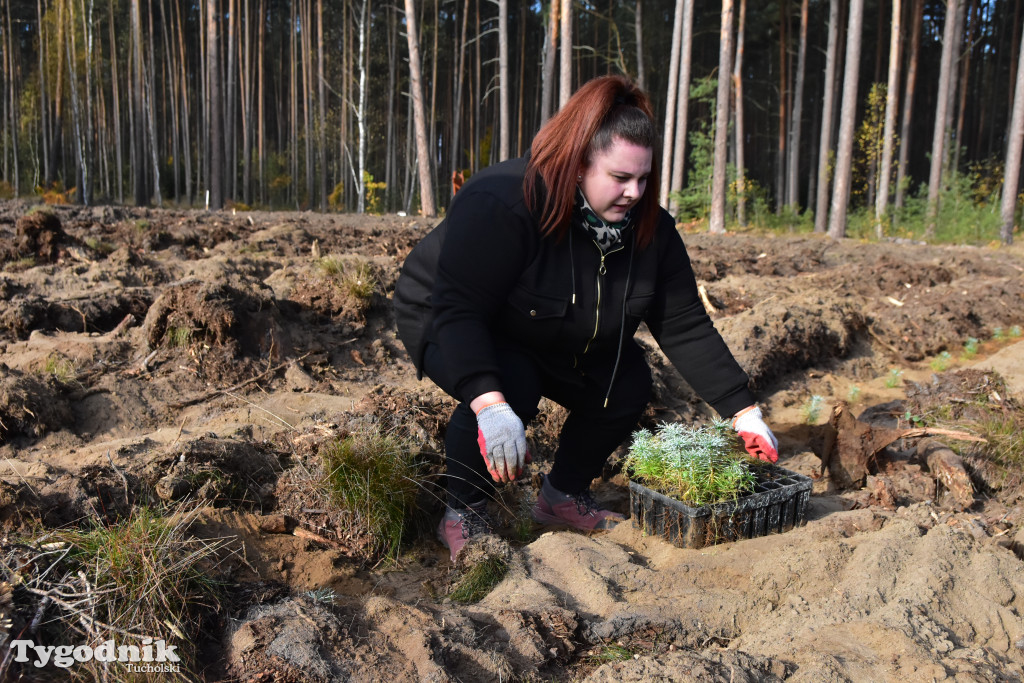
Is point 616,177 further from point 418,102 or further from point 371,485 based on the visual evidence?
point 418,102

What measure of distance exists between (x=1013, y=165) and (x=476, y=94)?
18549 millimetres

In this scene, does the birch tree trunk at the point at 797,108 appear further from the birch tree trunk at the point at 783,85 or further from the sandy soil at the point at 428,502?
the sandy soil at the point at 428,502

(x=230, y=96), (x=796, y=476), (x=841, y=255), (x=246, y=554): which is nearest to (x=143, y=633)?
(x=246, y=554)

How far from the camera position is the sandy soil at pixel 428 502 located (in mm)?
2037

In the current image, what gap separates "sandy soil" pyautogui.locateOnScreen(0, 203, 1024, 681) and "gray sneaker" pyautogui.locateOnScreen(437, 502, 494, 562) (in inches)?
4.6

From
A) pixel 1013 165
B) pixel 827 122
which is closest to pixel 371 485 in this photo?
pixel 1013 165

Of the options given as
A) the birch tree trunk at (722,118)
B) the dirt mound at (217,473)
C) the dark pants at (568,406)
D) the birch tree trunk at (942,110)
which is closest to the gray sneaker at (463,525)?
the dark pants at (568,406)

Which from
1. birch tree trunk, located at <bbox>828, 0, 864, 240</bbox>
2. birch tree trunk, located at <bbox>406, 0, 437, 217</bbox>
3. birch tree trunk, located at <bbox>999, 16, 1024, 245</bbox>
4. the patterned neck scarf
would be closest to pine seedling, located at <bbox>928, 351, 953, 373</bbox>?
the patterned neck scarf

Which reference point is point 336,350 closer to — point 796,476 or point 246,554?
point 246,554

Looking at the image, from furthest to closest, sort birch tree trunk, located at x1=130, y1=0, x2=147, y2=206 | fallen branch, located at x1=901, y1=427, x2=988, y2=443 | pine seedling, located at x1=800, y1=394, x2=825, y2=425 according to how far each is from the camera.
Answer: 1. birch tree trunk, located at x1=130, y1=0, x2=147, y2=206
2. pine seedling, located at x1=800, y1=394, x2=825, y2=425
3. fallen branch, located at x1=901, y1=427, x2=988, y2=443

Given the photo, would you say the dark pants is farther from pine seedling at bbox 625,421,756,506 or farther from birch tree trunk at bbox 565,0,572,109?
birch tree trunk at bbox 565,0,572,109

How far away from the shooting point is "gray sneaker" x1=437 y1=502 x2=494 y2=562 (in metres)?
2.96

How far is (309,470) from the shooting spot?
3156mm

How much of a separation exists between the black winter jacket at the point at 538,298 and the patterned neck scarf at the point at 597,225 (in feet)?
0.11
